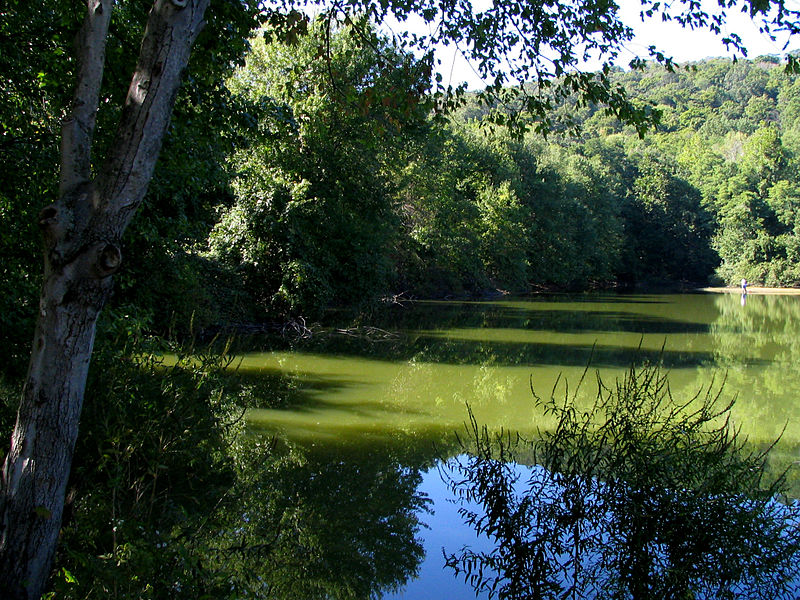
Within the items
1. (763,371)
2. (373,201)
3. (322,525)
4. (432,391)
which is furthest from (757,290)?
(322,525)

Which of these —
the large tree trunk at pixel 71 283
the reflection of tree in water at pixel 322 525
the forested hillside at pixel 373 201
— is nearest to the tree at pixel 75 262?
the large tree trunk at pixel 71 283

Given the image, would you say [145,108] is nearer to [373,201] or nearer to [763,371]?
[763,371]

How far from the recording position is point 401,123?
6.09 m

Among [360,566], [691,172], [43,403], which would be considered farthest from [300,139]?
[691,172]

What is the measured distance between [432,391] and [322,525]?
624 centimetres

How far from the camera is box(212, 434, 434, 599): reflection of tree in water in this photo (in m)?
4.60

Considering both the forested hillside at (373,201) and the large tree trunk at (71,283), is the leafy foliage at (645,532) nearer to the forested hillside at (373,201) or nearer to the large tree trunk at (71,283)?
the large tree trunk at (71,283)

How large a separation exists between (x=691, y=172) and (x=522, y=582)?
70757 millimetres

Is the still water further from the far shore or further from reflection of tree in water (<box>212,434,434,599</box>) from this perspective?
the far shore

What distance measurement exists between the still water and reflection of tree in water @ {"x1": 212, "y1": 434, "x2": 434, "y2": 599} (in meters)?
0.02

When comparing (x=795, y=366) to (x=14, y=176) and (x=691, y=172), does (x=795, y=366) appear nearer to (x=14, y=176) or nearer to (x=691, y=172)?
(x=14, y=176)

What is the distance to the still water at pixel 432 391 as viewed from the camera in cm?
574

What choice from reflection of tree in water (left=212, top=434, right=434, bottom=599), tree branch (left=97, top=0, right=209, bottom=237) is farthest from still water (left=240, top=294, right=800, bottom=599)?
tree branch (left=97, top=0, right=209, bottom=237)

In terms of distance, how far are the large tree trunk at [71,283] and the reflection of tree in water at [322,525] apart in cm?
131
